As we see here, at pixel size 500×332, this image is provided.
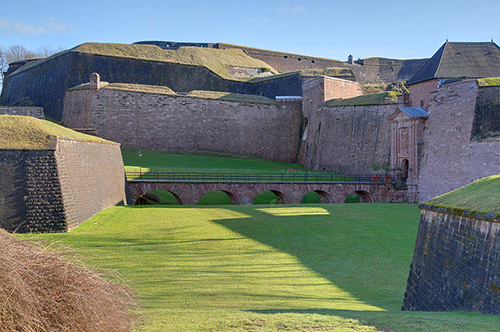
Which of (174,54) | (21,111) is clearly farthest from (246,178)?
(174,54)

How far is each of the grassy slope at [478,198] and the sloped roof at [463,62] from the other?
23.5 metres

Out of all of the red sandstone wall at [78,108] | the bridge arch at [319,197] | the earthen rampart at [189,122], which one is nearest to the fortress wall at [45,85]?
the red sandstone wall at [78,108]

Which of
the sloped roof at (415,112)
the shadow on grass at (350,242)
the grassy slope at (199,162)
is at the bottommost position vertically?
the shadow on grass at (350,242)

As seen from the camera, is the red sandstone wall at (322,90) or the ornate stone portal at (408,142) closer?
the ornate stone portal at (408,142)

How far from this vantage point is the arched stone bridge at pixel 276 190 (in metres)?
Answer: 28.2

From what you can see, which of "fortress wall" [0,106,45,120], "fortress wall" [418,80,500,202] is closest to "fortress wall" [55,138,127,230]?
"fortress wall" [0,106,45,120]

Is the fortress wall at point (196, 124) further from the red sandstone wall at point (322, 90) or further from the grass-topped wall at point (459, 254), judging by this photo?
the grass-topped wall at point (459, 254)

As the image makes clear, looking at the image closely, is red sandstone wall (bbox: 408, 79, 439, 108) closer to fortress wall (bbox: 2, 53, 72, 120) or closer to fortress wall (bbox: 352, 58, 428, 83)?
fortress wall (bbox: 2, 53, 72, 120)

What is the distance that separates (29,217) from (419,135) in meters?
23.5

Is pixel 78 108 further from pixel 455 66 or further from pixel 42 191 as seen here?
pixel 455 66

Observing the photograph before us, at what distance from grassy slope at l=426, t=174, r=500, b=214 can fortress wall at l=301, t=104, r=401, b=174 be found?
2551cm

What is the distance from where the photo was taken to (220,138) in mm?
42906

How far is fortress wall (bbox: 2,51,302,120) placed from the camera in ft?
141

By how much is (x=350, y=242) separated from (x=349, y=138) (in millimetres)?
23816
